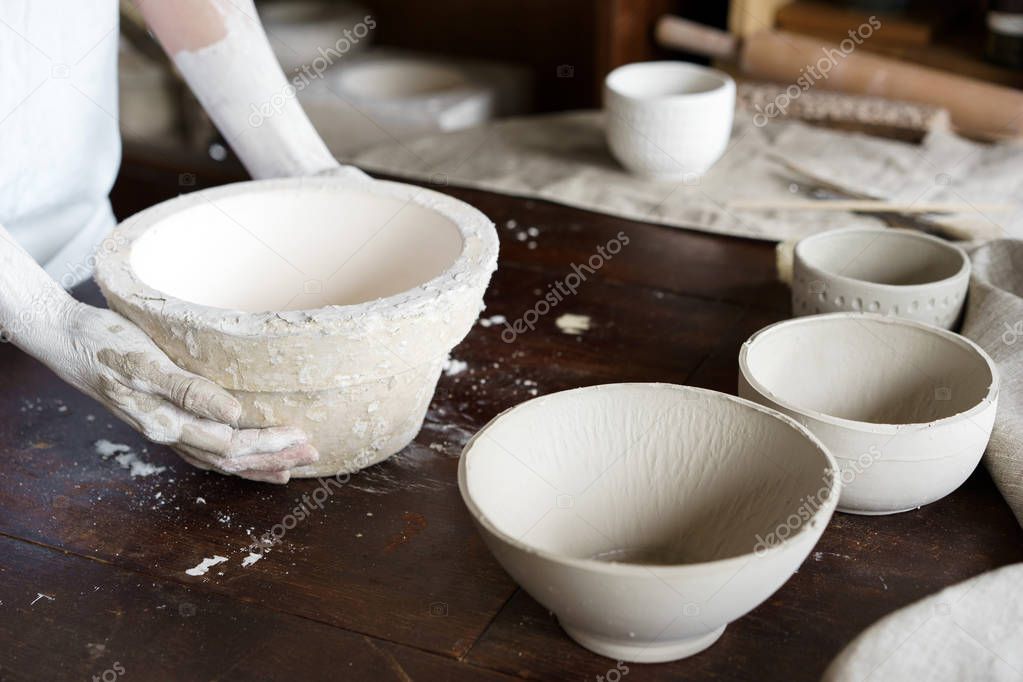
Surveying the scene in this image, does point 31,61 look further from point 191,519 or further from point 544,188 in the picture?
point 544,188

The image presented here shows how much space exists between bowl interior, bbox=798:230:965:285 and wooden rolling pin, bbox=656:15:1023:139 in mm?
818

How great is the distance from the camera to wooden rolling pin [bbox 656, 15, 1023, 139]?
6.89 feet

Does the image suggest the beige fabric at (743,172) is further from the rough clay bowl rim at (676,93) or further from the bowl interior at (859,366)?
the bowl interior at (859,366)

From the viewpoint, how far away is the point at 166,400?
Answer: 0.96 meters

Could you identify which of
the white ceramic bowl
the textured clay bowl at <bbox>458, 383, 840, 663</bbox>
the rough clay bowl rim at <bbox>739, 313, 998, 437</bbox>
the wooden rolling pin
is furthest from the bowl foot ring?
the wooden rolling pin

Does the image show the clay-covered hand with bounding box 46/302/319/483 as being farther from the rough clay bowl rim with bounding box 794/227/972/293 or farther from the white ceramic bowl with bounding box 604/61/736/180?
the white ceramic bowl with bounding box 604/61/736/180

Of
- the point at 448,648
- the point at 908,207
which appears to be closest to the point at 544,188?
the point at 908,207

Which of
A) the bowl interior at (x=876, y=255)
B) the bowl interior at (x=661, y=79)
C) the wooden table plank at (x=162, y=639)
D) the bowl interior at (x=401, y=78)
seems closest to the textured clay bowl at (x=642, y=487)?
the wooden table plank at (x=162, y=639)

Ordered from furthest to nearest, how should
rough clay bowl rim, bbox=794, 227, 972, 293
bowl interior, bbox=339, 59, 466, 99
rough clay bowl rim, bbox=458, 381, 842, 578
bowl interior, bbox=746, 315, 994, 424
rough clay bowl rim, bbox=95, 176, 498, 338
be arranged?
bowl interior, bbox=339, 59, 466, 99
rough clay bowl rim, bbox=794, 227, 972, 293
bowl interior, bbox=746, 315, 994, 424
rough clay bowl rim, bbox=95, 176, 498, 338
rough clay bowl rim, bbox=458, 381, 842, 578

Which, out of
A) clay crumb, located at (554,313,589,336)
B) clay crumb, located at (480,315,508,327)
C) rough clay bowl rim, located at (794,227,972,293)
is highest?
rough clay bowl rim, located at (794,227,972,293)

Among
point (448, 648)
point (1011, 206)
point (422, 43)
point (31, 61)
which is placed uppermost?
point (31, 61)

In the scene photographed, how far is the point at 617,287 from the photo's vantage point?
1.40 metres

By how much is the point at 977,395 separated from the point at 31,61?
3.72 ft

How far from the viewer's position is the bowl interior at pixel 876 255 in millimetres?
1259
